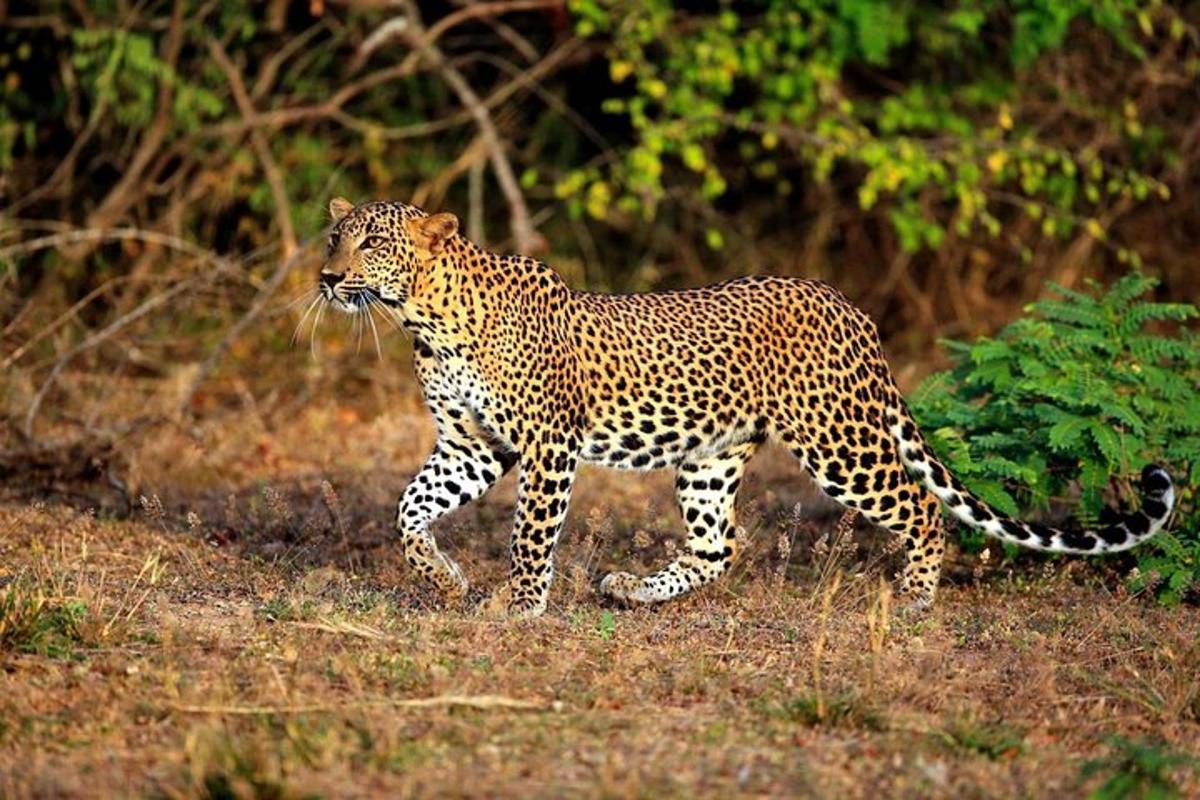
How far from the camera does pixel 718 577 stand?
9.34 meters

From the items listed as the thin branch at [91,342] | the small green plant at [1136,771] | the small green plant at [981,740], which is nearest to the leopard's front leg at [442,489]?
the small green plant at [981,740]

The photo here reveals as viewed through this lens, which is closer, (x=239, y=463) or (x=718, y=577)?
(x=718, y=577)

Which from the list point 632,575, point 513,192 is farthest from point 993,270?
point 632,575

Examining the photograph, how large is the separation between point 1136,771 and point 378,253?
387 cm

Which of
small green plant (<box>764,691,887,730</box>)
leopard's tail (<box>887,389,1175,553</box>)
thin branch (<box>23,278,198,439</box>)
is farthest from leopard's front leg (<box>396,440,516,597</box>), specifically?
thin branch (<box>23,278,198,439</box>)

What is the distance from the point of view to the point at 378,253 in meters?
8.39

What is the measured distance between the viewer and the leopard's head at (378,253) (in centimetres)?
833

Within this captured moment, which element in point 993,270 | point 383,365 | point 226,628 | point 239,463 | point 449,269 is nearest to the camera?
point 226,628

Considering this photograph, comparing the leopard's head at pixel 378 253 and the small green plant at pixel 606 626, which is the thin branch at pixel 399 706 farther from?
the leopard's head at pixel 378 253

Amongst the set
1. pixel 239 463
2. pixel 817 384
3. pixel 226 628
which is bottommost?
pixel 239 463

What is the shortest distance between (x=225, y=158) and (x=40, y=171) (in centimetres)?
158

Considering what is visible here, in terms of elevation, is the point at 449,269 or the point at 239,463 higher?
the point at 449,269

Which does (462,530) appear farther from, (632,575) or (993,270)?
(993,270)

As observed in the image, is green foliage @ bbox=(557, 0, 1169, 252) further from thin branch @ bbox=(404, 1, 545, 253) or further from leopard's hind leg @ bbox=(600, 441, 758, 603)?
leopard's hind leg @ bbox=(600, 441, 758, 603)
